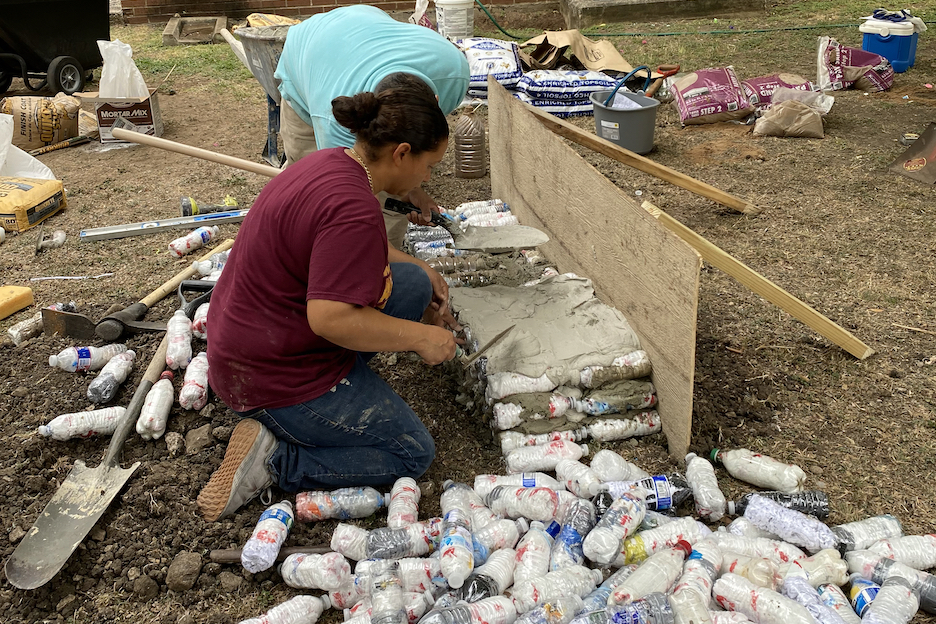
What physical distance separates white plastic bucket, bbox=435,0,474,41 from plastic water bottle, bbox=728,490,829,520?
6.74m

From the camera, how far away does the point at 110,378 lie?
3375mm

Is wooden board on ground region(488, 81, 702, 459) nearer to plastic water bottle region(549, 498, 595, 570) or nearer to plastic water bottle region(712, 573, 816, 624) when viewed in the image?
plastic water bottle region(549, 498, 595, 570)

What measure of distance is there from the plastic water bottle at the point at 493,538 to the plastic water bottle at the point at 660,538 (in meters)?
0.35

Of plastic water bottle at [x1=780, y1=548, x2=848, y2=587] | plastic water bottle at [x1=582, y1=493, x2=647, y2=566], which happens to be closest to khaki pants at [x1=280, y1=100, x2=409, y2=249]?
plastic water bottle at [x1=582, y1=493, x2=647, y2=566]

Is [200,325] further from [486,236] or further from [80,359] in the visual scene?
[486,236]

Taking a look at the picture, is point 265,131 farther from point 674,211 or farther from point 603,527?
point 603,527

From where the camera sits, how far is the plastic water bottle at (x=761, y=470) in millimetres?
2732

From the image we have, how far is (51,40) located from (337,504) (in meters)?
7.18

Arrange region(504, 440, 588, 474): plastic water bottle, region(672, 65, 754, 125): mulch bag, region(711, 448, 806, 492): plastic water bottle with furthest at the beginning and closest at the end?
region(672, 65, 754, 125): mulch bag, region(504, 440, 588, 474): plastic water bottle, region(711, 448, 806, 492): plastic water bottle

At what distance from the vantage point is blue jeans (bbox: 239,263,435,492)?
2.67m

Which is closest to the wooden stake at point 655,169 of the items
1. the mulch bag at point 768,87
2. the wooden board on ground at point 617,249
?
the wooden board on ground at point 617,249

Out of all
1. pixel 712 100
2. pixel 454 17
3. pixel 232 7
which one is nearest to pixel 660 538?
pixel 712 100

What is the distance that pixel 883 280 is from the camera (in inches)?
160

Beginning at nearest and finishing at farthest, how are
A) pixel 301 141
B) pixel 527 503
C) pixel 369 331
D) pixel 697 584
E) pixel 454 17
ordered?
pixel 697 584 < pixel 369 331 < pixel 527 503 < pixel 301 141 < pixel 454 17
